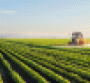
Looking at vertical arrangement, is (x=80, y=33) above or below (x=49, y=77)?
above

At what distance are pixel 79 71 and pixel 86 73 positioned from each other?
1.57 feet

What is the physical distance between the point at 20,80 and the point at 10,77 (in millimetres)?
895

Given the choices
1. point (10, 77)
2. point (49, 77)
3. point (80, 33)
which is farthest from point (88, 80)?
point (80, 33)

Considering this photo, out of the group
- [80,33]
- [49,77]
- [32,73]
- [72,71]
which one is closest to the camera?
[49,77]

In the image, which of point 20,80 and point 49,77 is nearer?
point 20,80

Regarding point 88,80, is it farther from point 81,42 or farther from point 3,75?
point 81,42

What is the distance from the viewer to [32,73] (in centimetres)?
765

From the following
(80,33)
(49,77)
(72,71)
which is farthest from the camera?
(80,33)

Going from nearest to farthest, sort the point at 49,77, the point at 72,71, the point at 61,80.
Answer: the point at 61,80
the point at 49,77
the point at 72,71

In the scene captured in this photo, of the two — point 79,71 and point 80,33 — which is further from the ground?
point 80,33

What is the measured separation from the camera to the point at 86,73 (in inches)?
306

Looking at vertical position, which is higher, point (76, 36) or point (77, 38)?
point (76, 36)

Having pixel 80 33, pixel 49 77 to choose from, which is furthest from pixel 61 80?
pixel 80 33

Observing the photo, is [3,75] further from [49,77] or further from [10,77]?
[49,77]
